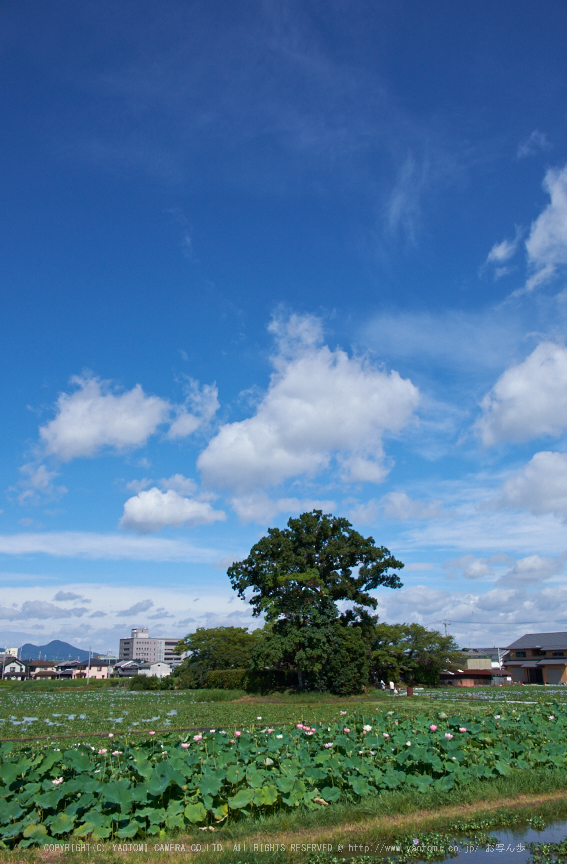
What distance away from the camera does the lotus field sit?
6363 millimetres

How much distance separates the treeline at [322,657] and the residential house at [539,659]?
20.6 m

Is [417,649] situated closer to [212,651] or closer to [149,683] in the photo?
[212,651]

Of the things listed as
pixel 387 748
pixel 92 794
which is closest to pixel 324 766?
pixel 387 748

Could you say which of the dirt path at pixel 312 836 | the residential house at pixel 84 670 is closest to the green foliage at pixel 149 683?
the dirt path at pixel 312 836

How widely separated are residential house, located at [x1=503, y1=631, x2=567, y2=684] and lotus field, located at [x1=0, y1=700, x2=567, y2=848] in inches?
2639

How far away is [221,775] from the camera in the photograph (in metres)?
7.19

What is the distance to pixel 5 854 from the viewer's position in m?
5.74

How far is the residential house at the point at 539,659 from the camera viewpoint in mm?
67375

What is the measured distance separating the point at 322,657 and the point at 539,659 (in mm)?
49732

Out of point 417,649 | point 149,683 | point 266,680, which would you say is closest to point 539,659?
point 417,649

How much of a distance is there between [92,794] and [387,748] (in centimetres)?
486

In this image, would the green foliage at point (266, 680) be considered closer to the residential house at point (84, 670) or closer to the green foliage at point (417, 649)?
the green foliage at point (417, 649)

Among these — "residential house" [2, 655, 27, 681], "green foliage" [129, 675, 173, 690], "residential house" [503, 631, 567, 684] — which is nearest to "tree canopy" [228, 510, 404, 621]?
"green foliage" [129, 675, 173, 690]

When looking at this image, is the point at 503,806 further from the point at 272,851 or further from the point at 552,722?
the point at 552,722
